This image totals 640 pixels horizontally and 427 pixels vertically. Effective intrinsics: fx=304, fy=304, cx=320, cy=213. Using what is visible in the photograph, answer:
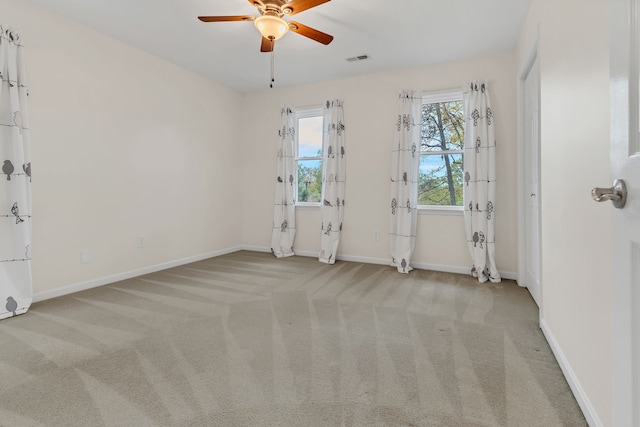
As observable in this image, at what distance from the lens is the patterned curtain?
471 centimetres

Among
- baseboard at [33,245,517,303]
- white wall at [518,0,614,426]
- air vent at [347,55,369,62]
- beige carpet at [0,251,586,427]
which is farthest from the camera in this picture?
air vent at [347,55,369,62]

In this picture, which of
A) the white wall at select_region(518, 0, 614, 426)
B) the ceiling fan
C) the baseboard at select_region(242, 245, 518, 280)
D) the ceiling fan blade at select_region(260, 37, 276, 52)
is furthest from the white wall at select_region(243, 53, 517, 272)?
the ceiling fan

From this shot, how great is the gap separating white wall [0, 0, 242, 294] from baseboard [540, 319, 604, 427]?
3904mm

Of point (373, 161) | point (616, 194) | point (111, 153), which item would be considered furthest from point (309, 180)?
point (616, 194)

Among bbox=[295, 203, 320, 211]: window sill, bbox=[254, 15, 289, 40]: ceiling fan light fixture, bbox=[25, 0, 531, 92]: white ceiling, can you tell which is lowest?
Answer: bbox=[295, 203, 320, 211]: window sill

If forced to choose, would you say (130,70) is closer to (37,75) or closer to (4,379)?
(37,75)

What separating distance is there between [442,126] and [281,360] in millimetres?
3473

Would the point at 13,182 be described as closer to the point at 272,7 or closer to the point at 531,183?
the point at 272,7

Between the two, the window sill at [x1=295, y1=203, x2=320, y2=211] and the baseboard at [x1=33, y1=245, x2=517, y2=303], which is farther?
the window sill at [x1=295, y1=203, x2=320, y2=211]

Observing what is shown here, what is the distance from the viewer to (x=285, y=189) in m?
4.73

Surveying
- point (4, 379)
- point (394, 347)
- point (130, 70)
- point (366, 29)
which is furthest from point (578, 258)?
point (130, 70)

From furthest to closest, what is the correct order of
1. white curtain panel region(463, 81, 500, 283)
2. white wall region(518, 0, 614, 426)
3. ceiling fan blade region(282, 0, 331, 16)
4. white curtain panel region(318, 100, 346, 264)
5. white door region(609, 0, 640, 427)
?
white curtain panel region(318, 100, 346, 264), white curtain panel region(463, 81, 500, 283), ceiling fan blade region(282, 0, 331, 16), white wall region(518, 0, 614, 426), white door region(609, 0, 640, 427)

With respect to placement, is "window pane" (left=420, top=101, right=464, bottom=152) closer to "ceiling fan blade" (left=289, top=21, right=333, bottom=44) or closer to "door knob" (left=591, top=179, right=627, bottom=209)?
"ceiling fan blade" (left=289, top=21, right=333, bottom=44)

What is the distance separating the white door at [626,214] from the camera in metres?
0.63
